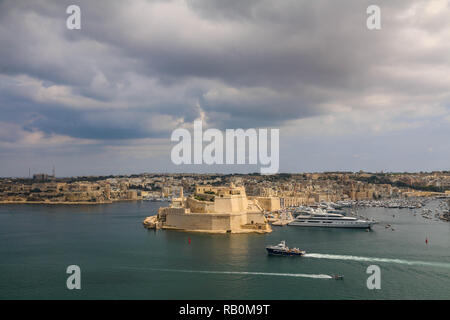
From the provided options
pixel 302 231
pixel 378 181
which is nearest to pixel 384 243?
pixel 302 231

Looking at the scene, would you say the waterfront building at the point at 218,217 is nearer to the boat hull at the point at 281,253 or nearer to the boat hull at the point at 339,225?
the boat hull at the point at 339,225

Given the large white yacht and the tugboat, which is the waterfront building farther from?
the tugboat

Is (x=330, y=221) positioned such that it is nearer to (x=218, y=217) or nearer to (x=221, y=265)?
(x=218, y=217)

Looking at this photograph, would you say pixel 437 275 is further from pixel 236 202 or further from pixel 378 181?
pixel 378 181

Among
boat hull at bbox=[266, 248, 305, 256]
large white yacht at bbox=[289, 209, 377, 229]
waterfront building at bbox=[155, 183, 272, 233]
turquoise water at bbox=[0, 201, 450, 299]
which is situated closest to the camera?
turquoise water at bbox=[0, 201, 450, 299]

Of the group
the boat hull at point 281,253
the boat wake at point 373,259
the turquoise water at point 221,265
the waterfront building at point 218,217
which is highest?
the waterfront building at point 218,217

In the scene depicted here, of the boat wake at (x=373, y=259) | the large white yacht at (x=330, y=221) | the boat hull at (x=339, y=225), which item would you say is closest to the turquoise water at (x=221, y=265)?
the boat wake at (x=373, y=259)

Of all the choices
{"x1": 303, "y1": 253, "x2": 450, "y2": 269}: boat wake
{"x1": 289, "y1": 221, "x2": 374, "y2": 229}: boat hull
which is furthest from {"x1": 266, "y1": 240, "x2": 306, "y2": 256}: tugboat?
{"x1": 289, "y1": 221, "x2": 374, "y2": 229}: boat hull
